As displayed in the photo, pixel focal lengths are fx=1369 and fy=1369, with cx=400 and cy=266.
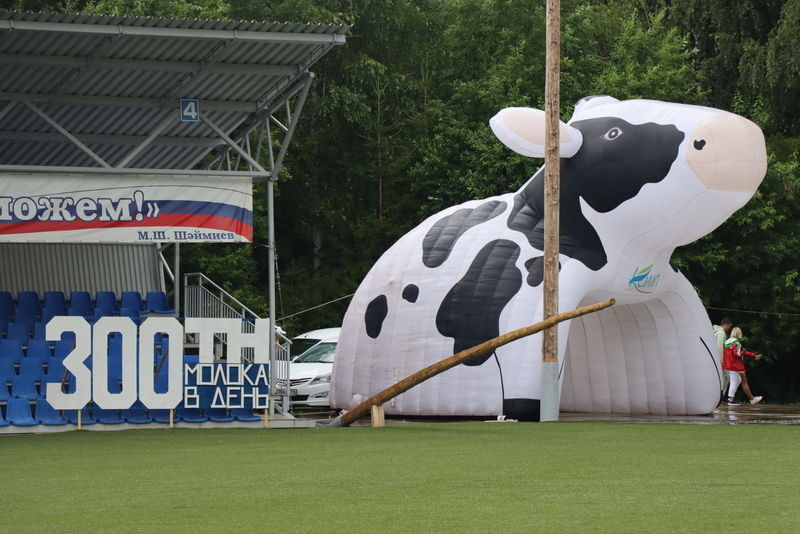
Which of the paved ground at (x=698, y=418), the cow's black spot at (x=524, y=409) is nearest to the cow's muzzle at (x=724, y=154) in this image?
the paved ground at (x=698, y=418)

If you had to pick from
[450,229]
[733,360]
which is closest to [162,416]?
[450,229]

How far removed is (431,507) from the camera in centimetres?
935

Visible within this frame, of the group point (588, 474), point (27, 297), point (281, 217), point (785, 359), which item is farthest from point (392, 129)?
point (588, 474)

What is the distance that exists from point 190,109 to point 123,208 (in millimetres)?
2549

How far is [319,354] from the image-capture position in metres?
28.4

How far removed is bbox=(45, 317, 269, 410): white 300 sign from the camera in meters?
18.7

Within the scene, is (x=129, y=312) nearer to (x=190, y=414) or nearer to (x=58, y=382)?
(x=190, y=414)

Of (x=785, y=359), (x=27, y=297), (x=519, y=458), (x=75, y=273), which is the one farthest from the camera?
(x=785, y=359)

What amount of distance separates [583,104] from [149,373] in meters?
8.24

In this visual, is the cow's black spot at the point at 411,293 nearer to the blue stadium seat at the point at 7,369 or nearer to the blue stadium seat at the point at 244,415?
the blue stadium seat at the point at 244,415

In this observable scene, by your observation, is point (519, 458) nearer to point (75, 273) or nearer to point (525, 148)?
point (525, 148)

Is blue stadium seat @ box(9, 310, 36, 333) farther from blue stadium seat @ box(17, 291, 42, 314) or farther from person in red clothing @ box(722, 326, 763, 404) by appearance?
person in red clothing @ box(722, 326, 763, 404)

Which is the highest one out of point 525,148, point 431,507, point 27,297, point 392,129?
point 392,129

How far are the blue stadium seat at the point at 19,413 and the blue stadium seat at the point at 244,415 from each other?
2.85 metres
